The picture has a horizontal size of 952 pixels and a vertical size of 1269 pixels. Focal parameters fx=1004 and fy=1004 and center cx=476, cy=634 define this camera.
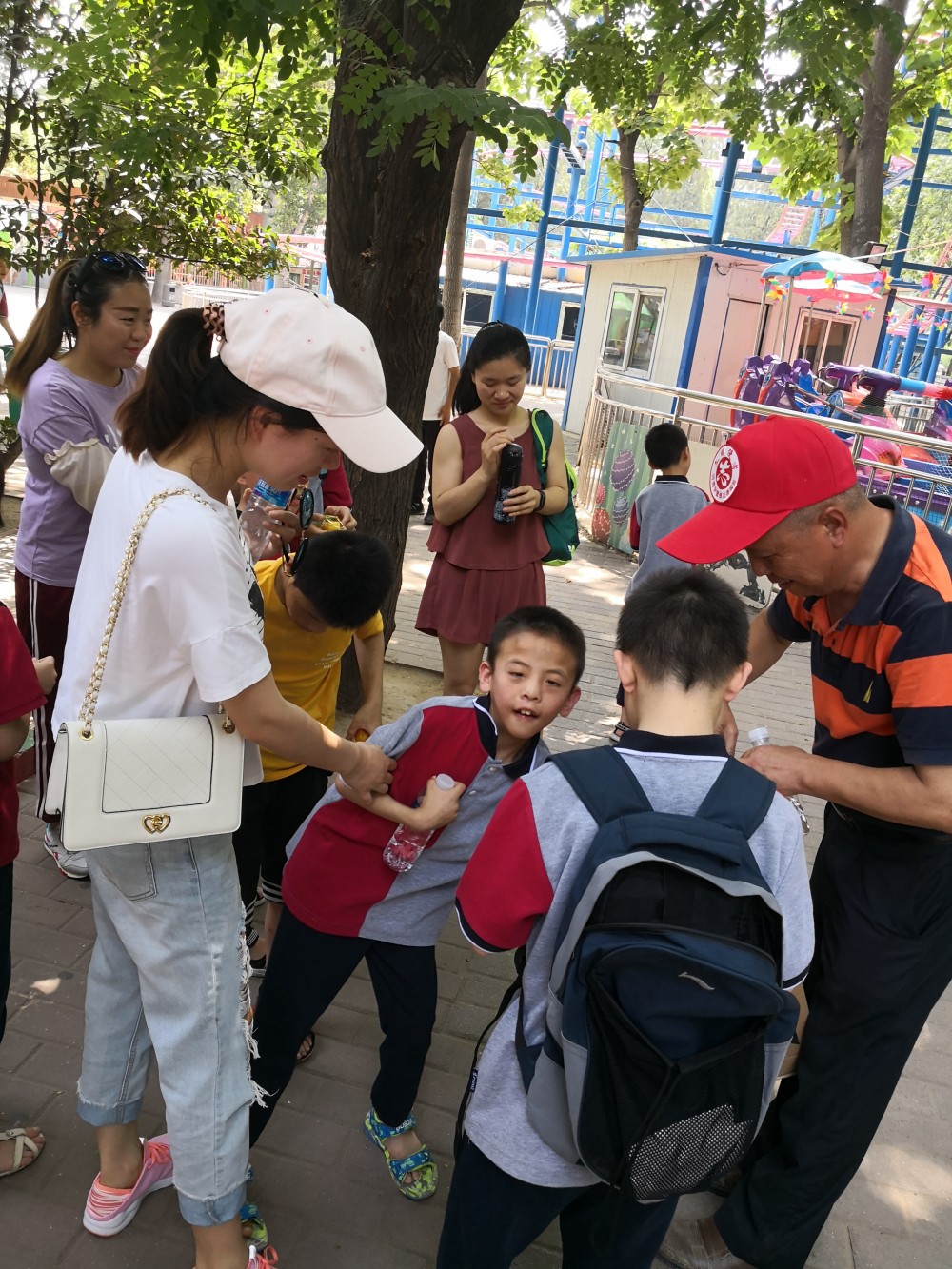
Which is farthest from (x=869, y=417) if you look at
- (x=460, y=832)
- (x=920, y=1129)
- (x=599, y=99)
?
(x=460, y=832)

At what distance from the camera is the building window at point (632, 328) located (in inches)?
555

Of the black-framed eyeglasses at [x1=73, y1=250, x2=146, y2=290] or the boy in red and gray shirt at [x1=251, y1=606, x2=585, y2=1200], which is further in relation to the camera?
the black-framed eyeglasses at [x1=73, y1=250, x2=146, y2=290]

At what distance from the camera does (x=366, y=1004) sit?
10.3 ft

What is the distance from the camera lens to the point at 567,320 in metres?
29.3

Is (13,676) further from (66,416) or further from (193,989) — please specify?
(66,416)

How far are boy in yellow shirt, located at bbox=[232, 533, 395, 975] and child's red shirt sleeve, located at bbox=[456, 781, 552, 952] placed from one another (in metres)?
0.95

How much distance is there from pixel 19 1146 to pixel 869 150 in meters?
12.4

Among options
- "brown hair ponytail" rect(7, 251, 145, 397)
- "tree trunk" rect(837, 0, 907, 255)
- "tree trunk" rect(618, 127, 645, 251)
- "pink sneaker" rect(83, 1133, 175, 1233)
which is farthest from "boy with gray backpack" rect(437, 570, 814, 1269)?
"tree trunk" rect(618, 127, 645, 251)

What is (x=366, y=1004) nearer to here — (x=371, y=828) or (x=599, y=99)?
(x=371, y=828)

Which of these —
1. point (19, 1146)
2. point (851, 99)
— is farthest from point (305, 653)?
point (851, 99)

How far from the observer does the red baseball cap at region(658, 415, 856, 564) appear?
77.2 inches

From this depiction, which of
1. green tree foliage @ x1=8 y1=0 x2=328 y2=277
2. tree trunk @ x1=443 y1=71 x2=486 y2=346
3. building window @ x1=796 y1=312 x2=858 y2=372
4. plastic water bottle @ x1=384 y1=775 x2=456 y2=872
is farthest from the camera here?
building window @ x1=796 y1=312 x2=858 y2=372

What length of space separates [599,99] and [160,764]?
530 centimetres

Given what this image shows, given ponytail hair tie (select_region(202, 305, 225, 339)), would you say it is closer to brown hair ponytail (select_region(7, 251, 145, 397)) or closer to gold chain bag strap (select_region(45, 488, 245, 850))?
gold chain bag strap (select_region(45, 488, 245, 850))
